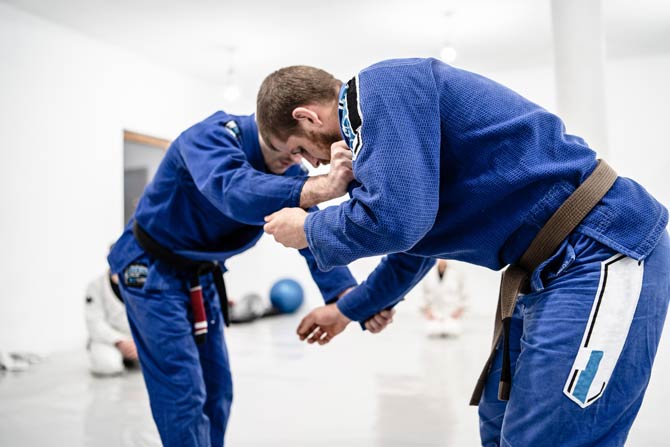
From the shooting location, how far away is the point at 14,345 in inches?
208

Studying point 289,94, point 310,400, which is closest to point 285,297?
point 310,400

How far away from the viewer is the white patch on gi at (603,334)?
47.0 inches

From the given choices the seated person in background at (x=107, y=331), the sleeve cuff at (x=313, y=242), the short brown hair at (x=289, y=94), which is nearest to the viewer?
the sleeve cuff at (x=313, y=242)

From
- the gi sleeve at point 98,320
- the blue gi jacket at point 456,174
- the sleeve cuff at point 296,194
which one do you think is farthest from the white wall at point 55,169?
the blue gi jacket at point 456,174

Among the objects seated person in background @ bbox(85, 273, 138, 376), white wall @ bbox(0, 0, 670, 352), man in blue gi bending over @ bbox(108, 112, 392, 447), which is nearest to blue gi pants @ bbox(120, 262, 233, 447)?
man in blue gi bending over @ bbox(108, 112, 392, 447)

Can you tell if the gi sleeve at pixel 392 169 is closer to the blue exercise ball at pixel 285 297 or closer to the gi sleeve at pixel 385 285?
the gi sleeve at pixel 385 285

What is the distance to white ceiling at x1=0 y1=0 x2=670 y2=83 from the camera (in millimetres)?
5605

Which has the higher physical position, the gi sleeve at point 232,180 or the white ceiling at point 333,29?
the white ceiling at point 333,29

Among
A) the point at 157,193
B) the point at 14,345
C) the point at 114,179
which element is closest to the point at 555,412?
the point at 157,193

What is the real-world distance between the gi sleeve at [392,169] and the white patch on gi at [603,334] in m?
0.38

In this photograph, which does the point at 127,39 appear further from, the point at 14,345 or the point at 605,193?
the point at 605,193

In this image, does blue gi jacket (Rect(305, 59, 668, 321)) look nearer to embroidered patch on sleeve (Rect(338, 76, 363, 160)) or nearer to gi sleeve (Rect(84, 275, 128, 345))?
embroidered patch on sleeve (Rect(338, 76, 363, 160))

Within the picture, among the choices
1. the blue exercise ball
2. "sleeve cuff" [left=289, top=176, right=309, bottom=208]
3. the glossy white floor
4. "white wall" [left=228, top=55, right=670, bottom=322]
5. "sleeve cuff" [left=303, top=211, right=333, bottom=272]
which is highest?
"white wall" [left=228, top=55, right=670, bottom=322]

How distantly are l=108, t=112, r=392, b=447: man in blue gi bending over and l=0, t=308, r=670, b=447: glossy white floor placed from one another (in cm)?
93
